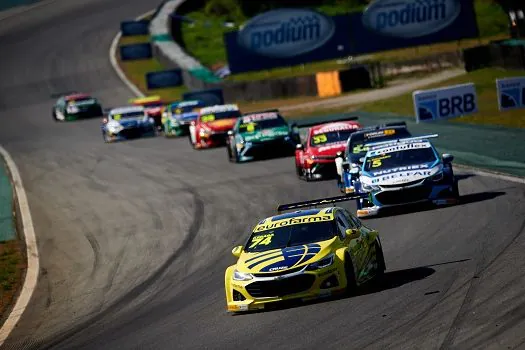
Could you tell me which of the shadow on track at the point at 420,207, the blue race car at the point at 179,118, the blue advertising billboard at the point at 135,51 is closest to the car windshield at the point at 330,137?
the shadow on track at the point at 420,207

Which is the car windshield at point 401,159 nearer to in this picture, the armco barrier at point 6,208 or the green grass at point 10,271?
the green grass at point 10,271

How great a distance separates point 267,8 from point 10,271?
52.8 metres

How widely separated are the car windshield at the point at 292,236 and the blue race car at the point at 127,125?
30.7 metres

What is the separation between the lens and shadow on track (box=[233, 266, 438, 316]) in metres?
14.3

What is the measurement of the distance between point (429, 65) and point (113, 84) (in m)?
22.6

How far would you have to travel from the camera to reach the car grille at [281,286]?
14070mm

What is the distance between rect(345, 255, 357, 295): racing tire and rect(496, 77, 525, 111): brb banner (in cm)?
1890

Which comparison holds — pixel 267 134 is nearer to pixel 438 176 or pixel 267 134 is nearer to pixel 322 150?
pixel 322 150

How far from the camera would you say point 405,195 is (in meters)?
20.5

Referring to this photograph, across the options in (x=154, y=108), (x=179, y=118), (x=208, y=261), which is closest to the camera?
(x=208, y=261)

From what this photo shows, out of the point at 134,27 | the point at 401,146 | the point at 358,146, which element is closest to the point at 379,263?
the point at 401,146

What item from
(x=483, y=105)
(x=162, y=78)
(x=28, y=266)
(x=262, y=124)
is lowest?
(x=162, y=78)

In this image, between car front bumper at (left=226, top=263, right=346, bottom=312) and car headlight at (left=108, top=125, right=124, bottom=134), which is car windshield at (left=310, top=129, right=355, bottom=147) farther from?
car headlight at (left=108, top=125, right=124, bottom=134)

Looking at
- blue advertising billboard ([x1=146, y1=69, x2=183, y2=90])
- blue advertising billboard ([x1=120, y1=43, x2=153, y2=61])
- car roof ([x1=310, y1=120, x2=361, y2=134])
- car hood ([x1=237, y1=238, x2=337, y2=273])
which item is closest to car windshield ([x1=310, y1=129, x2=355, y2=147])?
car roof ([x1=310, y1=120, x2=361, y2=134])
